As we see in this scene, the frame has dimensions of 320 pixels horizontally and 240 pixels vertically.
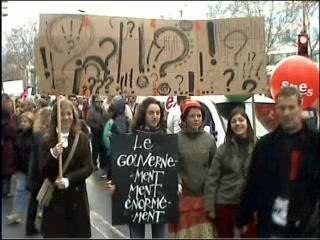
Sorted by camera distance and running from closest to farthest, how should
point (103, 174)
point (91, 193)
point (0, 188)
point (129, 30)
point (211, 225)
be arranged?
point (0, 188) → point (211, 225) → point (129, 30) → point (91, 193) → point (103, 174)

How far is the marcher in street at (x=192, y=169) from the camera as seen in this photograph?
478 cm

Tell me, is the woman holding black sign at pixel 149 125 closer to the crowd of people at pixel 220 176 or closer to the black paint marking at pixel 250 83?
the crowd of people at pixel 220 176

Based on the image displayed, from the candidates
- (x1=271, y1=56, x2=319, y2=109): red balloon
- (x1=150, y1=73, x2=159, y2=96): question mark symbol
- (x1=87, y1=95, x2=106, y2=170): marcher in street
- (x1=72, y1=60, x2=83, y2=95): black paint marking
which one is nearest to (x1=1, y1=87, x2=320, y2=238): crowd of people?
(x1=72, y1=60, x2=83, y2=95): black paint marking

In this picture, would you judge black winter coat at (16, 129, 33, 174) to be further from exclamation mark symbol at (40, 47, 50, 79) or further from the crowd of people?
exclamation mark symbol at (40, 47, 50, 79)

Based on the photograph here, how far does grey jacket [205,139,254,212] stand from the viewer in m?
4.50

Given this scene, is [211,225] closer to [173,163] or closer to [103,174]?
[173,163]

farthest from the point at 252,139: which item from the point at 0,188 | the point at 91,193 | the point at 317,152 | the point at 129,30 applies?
the point at 91,193

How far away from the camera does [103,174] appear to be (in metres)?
11.7

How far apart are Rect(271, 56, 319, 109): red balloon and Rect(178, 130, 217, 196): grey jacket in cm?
268

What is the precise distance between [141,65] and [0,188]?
2.50 meters

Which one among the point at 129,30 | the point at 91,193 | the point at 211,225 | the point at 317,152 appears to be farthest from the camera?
the point at 91,193

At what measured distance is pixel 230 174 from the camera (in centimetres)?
453

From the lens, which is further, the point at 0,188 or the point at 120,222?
the point at 120,222

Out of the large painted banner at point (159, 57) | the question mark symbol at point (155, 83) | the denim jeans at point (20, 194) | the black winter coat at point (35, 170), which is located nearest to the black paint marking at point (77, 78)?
the large painted banner at point (159, 57)
